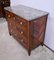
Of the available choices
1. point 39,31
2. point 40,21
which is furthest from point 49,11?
point 39,31

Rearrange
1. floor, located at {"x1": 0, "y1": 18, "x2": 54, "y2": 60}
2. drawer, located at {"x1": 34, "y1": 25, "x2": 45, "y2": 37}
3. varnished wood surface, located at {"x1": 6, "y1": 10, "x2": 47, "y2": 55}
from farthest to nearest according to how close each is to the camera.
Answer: floor, located at {"x1": 0, "y1": 18, "x2": 54, "y2": 60} → drawer, located at {"x1": 34, "y1": 25, "x2": 45, "y2": 37} → varnished wood surface, located at {"x1": 6, "y1": 10, "x2": 47, "y2": 55}

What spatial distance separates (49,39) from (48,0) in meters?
0.82

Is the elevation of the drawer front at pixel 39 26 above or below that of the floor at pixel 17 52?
above

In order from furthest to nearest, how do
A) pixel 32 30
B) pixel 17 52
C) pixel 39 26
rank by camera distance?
1. pixel 17 52
2. pixel 39 26
3. pixel 32 30

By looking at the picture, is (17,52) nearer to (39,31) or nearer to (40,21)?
(39,31)

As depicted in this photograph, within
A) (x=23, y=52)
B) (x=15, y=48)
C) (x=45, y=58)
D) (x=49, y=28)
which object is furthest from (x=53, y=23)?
(x=15, y=48)

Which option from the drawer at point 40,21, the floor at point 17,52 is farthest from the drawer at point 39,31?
the floor at point 17,52

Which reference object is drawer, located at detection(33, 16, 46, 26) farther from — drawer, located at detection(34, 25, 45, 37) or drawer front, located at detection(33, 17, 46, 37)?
drawer, located at detection(34, 25, 45, 37)

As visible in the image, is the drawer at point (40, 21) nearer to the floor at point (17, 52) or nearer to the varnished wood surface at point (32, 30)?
the varnished wood surface at point (32, 30)

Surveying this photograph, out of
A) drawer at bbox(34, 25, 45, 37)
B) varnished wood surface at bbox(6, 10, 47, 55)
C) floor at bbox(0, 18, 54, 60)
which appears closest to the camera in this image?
varnished wood surface at bbox(6, 10, 47, 55)

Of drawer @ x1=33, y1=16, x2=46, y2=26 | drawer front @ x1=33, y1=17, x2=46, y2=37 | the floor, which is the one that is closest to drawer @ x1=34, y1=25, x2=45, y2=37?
drawer front @ x1=33, y1=17, x2=46, y2=37

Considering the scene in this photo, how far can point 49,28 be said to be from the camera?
6.15 ft

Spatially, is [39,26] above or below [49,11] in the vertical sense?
below

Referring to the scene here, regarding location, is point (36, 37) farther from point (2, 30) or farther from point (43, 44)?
point (2, 30)
